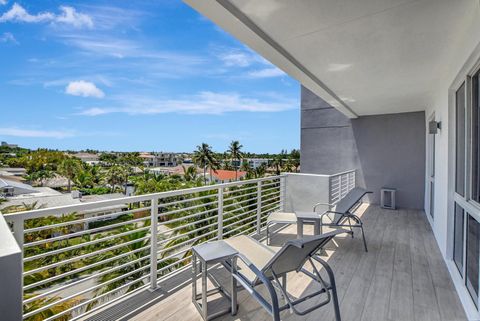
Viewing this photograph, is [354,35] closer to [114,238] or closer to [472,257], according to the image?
[472,257]

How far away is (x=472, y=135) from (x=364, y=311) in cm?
196

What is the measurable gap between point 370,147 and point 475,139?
17.5 feet

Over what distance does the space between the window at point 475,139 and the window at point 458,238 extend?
0.56 m

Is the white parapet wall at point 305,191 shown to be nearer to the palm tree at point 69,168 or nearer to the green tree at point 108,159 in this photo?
the palm tree at point 69,168

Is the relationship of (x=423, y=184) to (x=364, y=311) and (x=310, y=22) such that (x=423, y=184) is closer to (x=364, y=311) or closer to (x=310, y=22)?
(x=364, y=311)

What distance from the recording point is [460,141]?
296 cm

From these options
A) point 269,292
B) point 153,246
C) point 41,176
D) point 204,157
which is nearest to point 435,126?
point 269,292

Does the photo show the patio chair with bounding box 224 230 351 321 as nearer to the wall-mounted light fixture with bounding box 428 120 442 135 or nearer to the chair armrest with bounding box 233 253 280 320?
the chair armrest with bounding box 233 253 280 320

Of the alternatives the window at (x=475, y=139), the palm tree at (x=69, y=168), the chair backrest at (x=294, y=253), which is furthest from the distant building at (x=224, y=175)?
the chair backrest at (x=294, y=253)

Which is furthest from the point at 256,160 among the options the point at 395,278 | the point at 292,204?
the point at 395,278

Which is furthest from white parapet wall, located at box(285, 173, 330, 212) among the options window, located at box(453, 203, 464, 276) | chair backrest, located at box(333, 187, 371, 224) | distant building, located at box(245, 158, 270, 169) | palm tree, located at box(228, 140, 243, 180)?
distant building, located at box(245, 158, 270, 169)

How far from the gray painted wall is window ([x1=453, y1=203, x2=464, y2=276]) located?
4154mm

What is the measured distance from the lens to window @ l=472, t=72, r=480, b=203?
93.5 inches

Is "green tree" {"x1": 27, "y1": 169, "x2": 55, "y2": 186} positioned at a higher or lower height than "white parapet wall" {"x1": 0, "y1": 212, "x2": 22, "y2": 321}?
lower
